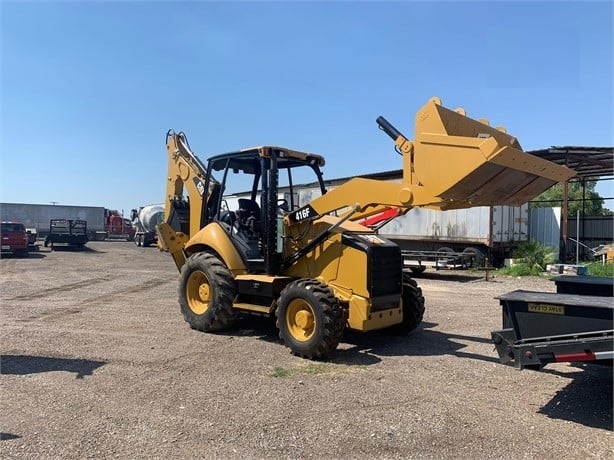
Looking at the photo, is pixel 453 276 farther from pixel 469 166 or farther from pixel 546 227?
pixel 469 166

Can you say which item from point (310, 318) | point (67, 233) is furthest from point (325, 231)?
point (67, 233)

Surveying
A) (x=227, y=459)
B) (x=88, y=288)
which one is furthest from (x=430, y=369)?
(x=88, y=288)

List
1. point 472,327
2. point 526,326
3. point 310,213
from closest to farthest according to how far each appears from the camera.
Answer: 1. point 526,326
2. point 310,213
3. point 472,327

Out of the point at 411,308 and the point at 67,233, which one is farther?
the point at 67,233

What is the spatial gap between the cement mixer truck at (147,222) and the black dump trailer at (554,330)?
2985 cm

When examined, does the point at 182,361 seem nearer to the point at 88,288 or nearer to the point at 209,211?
the point at 209,211

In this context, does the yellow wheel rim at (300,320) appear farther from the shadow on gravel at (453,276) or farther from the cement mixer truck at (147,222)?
the cement mixer truck at (147,222)

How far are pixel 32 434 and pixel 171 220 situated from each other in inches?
247

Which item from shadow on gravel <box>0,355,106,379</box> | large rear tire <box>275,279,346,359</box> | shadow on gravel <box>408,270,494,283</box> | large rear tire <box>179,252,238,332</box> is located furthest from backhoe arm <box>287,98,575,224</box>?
shadow on gravel <box>408,270,494,283</box>

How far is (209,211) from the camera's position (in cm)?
951

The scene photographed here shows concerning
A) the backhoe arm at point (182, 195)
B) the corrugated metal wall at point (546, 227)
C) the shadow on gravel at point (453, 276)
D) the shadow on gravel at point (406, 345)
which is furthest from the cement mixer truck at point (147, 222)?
the shadow on gravel at point (406, 345)

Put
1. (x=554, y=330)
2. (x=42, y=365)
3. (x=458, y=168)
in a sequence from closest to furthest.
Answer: (x=554, y=330) < (x=458, y=168) < (x=42, y=365)

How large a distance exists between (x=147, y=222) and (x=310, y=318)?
30405 millimetres

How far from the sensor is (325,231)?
7.56m
